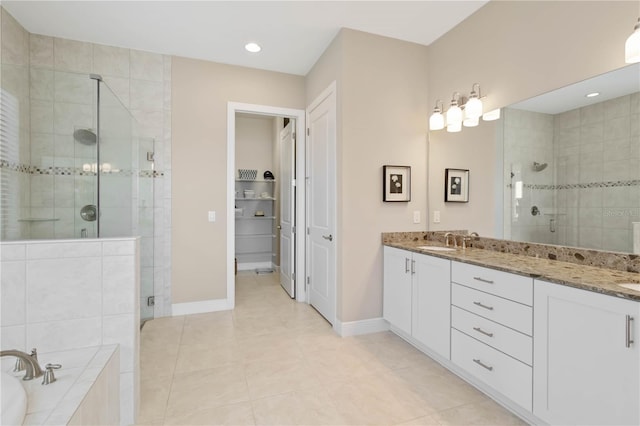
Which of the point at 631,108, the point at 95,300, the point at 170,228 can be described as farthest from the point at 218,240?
the point at 631,108

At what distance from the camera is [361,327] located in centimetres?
274

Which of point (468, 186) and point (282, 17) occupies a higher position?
point (282, 17)

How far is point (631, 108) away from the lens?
1591 millimetres

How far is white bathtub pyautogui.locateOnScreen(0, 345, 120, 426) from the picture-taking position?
105cm

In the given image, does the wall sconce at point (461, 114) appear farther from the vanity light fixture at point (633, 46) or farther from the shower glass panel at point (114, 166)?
the shower glass panel at point (114, 166)

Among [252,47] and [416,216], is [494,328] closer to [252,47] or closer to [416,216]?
[416,216]

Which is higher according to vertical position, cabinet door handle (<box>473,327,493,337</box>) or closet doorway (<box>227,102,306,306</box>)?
closet doorway (<box>227,102,306,306</box>)

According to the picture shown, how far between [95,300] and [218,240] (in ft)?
6.05

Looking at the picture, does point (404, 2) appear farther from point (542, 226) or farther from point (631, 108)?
point (542, 226)

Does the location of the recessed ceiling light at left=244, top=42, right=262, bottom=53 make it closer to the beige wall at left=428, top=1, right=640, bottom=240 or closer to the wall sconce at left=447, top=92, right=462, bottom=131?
the beige wall at left=428, top=1, right=640, bottom=240

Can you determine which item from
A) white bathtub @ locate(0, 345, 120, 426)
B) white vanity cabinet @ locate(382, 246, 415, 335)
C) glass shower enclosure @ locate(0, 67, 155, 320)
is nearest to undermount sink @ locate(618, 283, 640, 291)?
white vanity cabinet @ locate(382, 246, 415, 335)

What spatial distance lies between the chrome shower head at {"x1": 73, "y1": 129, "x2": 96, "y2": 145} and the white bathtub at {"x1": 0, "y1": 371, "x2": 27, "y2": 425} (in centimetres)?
142

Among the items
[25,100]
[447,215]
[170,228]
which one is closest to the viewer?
[25,100]

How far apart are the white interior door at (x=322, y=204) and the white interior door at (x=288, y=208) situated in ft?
1.04
